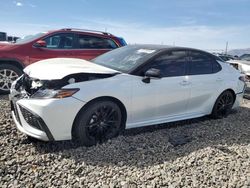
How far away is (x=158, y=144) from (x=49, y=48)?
4217 millimetres

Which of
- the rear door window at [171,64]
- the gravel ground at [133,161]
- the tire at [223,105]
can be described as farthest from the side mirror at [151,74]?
the tire at [223,105]

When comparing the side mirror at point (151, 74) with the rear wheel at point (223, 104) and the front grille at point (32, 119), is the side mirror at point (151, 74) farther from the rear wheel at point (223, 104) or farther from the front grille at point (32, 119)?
the rear wheel at point (223, 104)

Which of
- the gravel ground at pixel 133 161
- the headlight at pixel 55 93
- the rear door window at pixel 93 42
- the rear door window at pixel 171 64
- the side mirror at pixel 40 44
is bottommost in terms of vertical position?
the gravel ground at pixel 133 161

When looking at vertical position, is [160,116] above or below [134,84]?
below

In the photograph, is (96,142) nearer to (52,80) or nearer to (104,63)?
(52,80)

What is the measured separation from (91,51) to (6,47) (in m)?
2.13

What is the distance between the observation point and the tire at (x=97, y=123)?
3.73 metres

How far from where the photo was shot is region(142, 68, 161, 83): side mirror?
13.5 feet

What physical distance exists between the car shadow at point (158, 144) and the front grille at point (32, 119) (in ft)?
1.16

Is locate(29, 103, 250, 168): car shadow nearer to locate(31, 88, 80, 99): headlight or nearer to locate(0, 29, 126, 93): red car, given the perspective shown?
locate(31, 88, 80, 99): headlight

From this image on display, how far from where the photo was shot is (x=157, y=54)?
14.9 ft

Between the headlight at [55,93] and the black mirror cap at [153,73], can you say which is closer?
the headlight at [55,93]

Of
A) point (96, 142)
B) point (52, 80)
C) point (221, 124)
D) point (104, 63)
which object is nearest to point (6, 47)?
point (104, 63)

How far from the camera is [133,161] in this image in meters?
3.56
